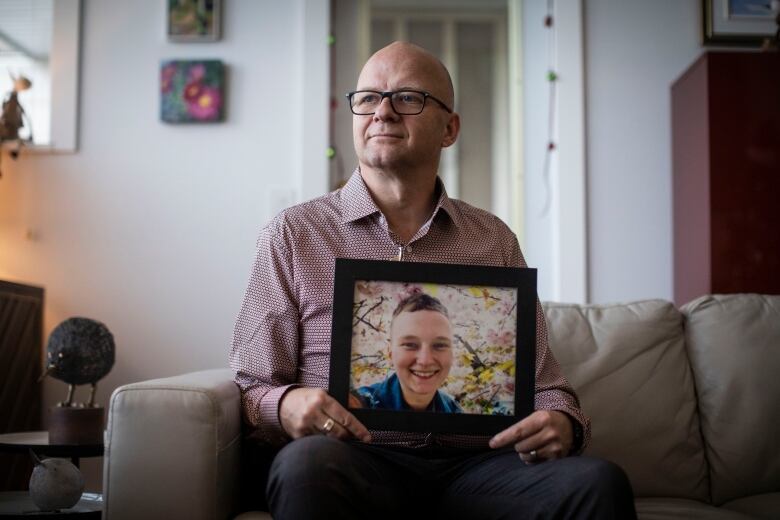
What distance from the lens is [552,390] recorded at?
5.08 ft

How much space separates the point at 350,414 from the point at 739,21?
2.36m

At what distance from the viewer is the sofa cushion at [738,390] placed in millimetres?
1866

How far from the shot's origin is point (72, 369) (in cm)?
221

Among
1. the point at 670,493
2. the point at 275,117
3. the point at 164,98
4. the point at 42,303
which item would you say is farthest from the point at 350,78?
the point at 670,493

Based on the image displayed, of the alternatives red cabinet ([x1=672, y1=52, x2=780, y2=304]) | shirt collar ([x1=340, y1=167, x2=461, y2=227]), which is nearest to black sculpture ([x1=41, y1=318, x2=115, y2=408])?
shirt collar ([x1=340, y1=167, x2=461, y2=227])

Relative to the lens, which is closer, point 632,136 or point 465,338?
point 465,338

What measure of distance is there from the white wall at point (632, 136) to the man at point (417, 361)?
1697mm

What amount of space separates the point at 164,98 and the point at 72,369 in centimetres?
113

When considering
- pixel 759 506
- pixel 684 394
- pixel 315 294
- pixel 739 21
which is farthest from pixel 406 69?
pixel 739 21

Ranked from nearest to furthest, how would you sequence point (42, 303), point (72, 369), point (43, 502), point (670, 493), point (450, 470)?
1. point (450, 470)
2. point (43, 502)
3. point (670, 493)
4. point (72, 369)
5. point (42, 303)

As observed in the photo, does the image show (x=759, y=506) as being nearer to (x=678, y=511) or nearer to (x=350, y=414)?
(x=678, y=511)

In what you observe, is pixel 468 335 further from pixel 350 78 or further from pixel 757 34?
pixel 757 34

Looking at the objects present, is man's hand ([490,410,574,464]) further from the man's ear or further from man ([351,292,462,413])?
the man's ear

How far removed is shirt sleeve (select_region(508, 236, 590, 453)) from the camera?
1469 millimetres
